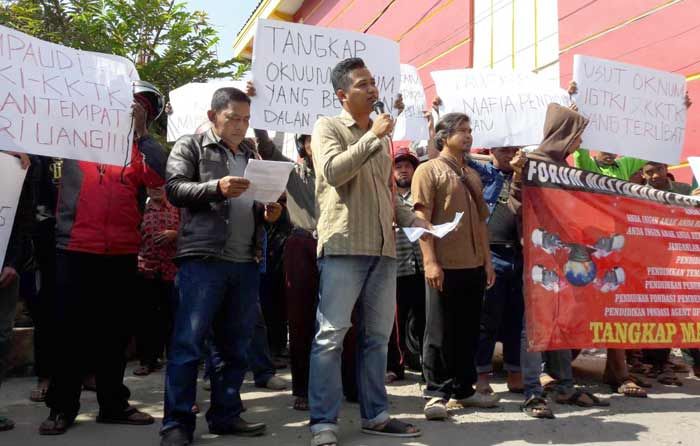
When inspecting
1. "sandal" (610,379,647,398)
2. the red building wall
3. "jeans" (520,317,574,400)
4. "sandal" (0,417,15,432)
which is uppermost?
the red building wall

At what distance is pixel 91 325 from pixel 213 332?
2.29 feet

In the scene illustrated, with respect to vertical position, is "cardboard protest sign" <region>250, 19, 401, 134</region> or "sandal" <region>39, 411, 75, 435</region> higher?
"cardboard protest sign" <region>250, 19, 401, 134</region>

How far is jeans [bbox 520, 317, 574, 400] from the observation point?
13.7 ft

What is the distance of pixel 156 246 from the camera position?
559 cm

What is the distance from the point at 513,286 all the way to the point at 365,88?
1880 millimetres

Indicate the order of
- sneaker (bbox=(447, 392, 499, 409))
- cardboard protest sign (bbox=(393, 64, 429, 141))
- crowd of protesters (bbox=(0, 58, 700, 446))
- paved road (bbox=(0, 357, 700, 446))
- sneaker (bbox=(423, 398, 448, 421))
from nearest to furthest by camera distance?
crowd of protesters (bbox=(0, 58, 700, 446))
paved road (bbox=(0, 357, 700, 446))
sneaker (bbox=(423, 398, 448, 421))
sneaker (bbox=(447, 392, 499, 409))
cardboard protest sign (bbox=(393, 64, 429, 141))

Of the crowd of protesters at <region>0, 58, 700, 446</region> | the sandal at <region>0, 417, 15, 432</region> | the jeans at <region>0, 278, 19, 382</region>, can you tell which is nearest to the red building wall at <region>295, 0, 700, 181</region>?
the crowd of protesters at <region>0, 58, 700, 446</region>

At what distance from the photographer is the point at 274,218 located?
3.65 meters

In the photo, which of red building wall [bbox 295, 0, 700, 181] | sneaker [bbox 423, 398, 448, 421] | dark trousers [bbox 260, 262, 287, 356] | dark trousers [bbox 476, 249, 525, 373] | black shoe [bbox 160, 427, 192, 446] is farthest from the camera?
red building wall [bbox 295, 0, 700, 181]

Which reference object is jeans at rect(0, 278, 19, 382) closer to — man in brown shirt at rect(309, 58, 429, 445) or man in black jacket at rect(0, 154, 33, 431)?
man in black jacket at rect(0, 154, 33, 431)

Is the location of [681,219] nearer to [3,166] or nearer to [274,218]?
[274,218]

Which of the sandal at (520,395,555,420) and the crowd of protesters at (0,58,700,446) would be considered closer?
the crowd of protesters at (0,58,700,446)

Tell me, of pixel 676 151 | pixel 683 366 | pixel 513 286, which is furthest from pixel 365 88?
pixel 683 366

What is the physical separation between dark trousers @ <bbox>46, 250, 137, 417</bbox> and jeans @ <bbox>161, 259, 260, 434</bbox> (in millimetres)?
519
